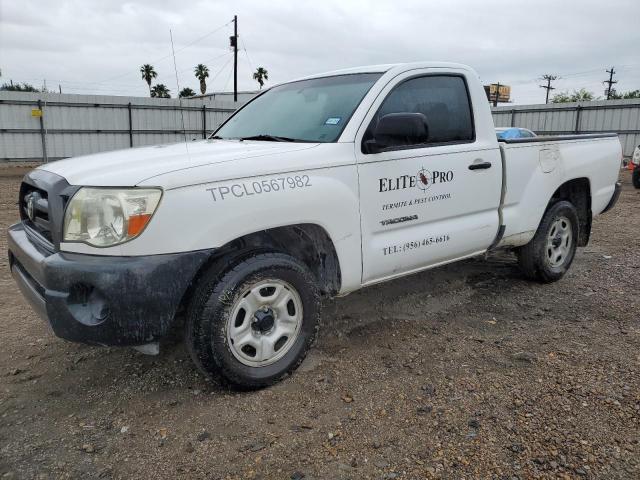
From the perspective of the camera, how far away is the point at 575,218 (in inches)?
196

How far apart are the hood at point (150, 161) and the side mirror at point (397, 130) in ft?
1.29

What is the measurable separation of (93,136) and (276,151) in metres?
18.3

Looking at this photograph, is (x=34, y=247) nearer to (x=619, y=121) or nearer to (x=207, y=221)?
(x=207, y=221)

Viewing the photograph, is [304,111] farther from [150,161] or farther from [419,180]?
[150,161]

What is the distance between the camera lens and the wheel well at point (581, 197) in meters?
5.02

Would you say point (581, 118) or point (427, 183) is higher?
point (581, 118)

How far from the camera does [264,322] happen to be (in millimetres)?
2943

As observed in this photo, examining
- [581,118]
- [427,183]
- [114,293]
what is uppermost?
[581,118]

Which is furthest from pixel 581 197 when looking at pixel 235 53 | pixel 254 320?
pixel 235 53

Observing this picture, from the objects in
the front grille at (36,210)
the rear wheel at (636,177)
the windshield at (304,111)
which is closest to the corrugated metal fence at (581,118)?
the rear wheel at (636,177)

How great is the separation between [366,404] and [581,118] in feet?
75.7

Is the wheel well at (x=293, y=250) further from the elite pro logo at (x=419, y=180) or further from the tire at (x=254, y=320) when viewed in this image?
the elite pro logo at (x=419, y=180)

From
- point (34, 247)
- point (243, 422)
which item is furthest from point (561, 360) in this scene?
point (34, 247)

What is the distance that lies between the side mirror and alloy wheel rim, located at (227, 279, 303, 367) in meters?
1.03
